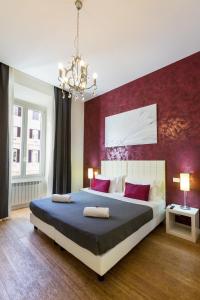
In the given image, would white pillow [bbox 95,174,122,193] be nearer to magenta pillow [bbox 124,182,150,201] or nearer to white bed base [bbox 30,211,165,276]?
magenta pillow [bbox 124,182,150,201]

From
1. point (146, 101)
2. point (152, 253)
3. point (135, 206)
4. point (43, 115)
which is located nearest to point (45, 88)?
point (43, 115)

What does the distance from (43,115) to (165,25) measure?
3.51 meters

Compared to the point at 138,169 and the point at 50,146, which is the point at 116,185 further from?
the point at 50,146

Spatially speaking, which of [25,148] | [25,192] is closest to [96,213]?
[25,192]

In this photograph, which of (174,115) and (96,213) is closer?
(96,213)

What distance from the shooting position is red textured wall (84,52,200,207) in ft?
9.33

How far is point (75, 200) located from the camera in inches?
115

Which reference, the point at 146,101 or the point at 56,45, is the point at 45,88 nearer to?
the point at 56,45

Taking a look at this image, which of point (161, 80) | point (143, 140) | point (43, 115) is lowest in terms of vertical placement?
point (143, 140)

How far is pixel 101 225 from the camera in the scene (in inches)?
72.3

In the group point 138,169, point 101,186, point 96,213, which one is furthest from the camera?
point 101,186

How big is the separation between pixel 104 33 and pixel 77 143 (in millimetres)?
3019

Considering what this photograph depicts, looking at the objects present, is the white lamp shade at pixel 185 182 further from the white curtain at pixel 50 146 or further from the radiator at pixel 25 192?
the radiator at pixel 25 192

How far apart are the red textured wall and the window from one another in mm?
2182
